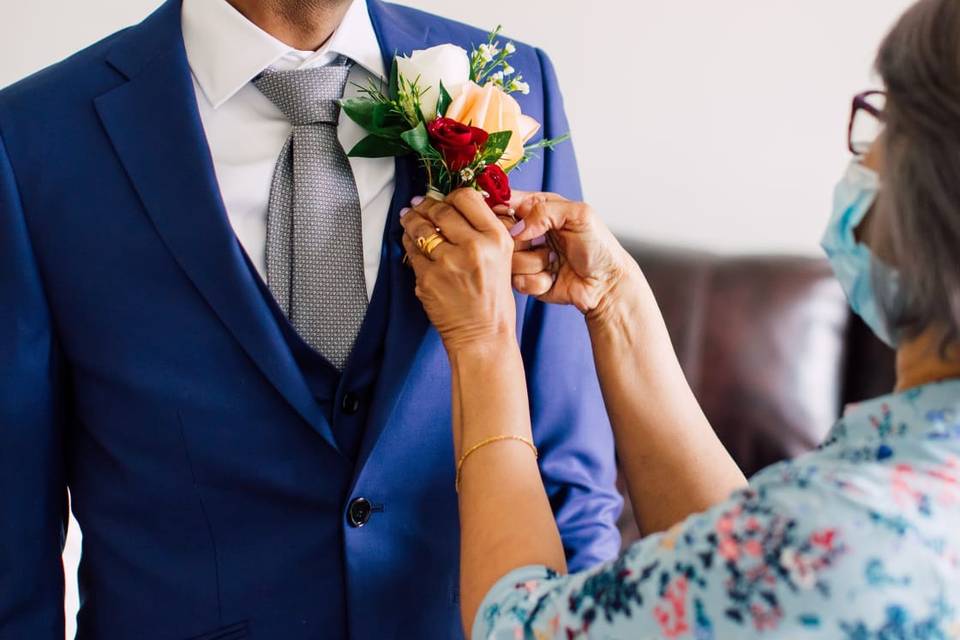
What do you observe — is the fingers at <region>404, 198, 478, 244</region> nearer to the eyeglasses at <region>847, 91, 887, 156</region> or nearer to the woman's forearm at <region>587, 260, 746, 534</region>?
the woman's forearm at <region>587, 260, 746, 534</region>

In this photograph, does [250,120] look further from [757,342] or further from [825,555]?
[757,342]

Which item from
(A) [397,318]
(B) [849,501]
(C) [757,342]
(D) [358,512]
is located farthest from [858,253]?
(C) [757,342]

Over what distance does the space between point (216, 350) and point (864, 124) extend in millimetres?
692

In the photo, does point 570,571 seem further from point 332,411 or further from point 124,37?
point 124,37

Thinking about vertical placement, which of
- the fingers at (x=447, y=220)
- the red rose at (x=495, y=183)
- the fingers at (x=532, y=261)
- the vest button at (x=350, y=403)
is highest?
the red rose at (x=495, y=183)

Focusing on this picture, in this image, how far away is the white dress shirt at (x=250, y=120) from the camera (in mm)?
1135

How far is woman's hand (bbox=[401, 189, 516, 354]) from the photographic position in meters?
1.09

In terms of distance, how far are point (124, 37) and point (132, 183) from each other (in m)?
0.21

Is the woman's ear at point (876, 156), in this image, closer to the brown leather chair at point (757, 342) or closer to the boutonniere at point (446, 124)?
the boutonniere at point (446, 124)

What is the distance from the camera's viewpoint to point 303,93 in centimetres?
116

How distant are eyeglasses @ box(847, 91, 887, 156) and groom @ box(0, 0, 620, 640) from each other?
503 mm

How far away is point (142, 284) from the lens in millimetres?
1070

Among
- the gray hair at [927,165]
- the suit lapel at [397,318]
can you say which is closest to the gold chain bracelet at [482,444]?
the suit lapel at [397,318]

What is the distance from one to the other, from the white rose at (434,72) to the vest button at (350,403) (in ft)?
1.06
